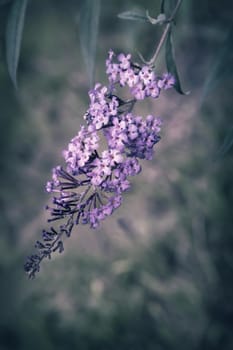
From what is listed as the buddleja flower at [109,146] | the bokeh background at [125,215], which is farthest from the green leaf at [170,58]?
the bokeh background at [125,215]

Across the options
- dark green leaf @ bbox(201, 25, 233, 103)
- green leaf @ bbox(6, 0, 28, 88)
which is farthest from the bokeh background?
green leaf @ bbox(6, 0, 28, 88)

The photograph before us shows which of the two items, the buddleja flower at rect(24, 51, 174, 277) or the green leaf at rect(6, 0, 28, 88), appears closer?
the buddleja flower at rect(24, 51, 174, 277)

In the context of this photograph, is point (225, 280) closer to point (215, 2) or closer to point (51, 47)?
point (215, 2)

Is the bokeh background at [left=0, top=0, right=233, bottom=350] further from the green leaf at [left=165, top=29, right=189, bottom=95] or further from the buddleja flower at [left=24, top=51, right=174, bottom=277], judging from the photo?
the buddleja flower at [left=24, top=51, right=174, bottom=277]

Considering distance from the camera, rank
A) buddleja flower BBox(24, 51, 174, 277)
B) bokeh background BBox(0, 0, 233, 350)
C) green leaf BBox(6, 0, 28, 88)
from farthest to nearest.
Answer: bokeh background BBox(0, 0, 233, 350) < green leaf BBox(6, 0, 28, 88) < buddleja flower BBox(24, 51, 174, 277)

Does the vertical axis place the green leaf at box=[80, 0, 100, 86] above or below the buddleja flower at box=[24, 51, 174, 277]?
above

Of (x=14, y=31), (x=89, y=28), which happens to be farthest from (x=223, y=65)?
(x=14, y=31)

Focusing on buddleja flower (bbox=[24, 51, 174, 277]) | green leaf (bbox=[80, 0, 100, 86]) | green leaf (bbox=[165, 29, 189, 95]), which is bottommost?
buddleja flower (bbox=[24, 51, 174, 277])

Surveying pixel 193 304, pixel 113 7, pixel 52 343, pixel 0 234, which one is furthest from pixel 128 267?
pixel 113 7
